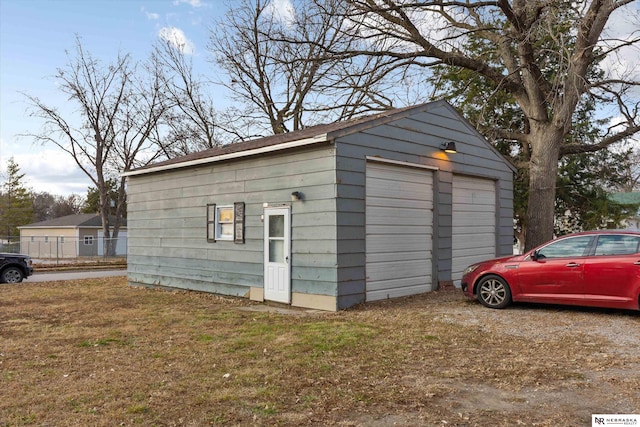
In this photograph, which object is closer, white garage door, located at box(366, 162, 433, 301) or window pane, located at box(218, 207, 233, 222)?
white garage door, located at box(366, 162, 433, 301)

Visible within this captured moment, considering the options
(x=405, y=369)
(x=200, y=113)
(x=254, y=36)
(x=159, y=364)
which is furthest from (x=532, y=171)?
(x=200, y=113)

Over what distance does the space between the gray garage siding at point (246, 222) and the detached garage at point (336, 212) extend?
0.09 ft

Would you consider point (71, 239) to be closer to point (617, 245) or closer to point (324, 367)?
point (324, 367)

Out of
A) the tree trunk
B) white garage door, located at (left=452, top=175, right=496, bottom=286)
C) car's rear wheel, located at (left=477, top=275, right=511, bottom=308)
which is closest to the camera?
car's rear wheel, located at (left=477, top=275, right=511, bottom=308)

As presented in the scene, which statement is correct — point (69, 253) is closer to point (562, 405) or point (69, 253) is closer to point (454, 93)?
point (454, 93)

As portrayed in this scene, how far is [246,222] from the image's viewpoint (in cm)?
1066

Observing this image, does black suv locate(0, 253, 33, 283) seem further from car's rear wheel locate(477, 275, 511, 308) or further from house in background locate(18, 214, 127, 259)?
house in background locate(18, 214, 127, 259)

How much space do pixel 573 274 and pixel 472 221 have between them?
4558 millimetres

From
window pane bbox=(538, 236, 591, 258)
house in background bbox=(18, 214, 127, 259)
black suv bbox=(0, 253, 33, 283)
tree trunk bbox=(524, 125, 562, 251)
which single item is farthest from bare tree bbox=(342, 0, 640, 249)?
house in background bbox=(18, 214, 127, 259)

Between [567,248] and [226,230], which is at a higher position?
[226,230]

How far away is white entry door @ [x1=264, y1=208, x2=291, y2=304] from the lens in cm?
959

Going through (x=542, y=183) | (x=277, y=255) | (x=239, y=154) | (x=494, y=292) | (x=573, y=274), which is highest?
(x=239, y=154)

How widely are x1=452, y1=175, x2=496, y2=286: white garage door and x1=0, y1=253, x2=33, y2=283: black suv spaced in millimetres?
14159

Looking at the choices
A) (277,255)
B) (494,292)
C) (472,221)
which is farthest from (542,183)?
(277,255)
